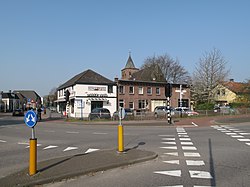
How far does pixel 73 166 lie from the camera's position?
22.5 feet

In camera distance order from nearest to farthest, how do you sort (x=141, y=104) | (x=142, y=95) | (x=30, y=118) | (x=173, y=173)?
(x=30, y=118) → (x=173, y=173) → (x=141, y=104) → (x=142, y=95)

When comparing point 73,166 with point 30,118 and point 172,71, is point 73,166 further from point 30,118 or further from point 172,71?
point 172,71

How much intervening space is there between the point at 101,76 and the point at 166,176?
4298 centimetres

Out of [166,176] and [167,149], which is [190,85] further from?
[166,176]

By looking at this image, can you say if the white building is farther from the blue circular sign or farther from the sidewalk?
the blue circular sign

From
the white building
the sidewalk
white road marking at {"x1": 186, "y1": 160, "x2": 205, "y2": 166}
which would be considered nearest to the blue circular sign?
the sidewalk

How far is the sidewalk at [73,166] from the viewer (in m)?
5.68

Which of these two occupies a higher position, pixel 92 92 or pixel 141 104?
pixel 92 92

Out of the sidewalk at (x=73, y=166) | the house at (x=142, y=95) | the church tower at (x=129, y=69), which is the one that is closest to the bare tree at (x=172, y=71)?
the house at (x=142, y=95)

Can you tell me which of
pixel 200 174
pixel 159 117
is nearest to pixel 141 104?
pixel 159 117

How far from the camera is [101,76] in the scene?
48.7 meters

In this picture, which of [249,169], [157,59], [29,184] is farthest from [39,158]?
[157,59]

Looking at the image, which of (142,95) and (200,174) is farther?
(142,95)

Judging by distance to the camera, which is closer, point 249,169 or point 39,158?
point 249,169
